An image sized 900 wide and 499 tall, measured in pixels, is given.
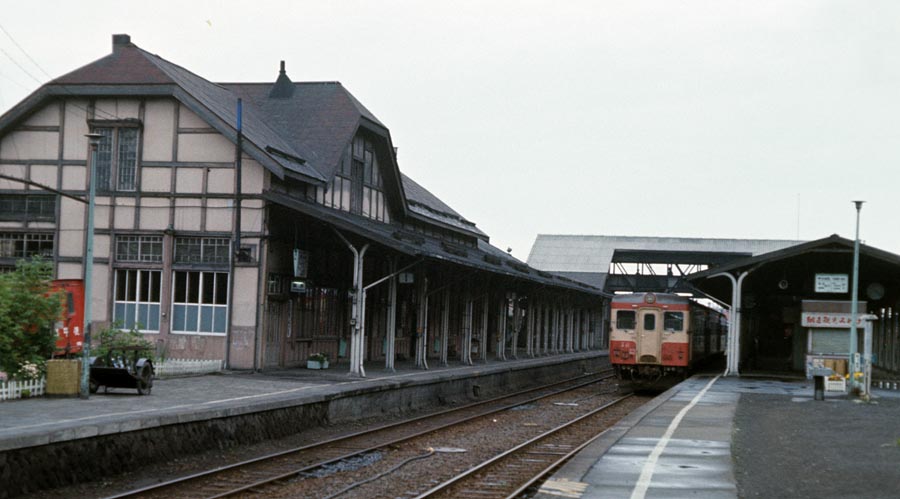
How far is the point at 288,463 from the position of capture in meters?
14.9

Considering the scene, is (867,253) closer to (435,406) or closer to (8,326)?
(435,406)

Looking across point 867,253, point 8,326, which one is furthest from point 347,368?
point 867,253

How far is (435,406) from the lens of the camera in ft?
86.7

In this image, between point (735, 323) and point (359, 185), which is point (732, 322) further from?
point (359, 185)

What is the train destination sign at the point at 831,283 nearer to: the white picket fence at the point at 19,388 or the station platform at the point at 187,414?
the station platform at the point at 187,414

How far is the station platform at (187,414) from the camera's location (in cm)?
1224

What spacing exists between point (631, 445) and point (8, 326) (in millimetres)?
10263

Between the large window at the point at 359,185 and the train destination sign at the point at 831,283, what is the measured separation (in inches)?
551

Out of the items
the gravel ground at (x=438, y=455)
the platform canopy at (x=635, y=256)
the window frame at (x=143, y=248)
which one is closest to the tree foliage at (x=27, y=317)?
the gravel ground at (x=438, y=455)

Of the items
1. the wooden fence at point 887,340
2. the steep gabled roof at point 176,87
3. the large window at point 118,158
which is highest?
the steep gabled roof at point 176,87

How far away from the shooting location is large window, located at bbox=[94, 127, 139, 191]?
2684 cm

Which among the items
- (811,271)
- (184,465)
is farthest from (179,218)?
(811,271)

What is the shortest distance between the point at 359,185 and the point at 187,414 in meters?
18.8

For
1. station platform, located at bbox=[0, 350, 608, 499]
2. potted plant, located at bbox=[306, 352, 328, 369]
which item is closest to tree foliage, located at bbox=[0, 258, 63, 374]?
station platform, located at bbox=[0, 350, 608, 499]
